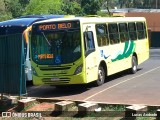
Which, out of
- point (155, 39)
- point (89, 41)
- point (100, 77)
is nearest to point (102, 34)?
point (89, 41)

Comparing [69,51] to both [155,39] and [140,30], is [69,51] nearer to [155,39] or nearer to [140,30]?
[140,30]

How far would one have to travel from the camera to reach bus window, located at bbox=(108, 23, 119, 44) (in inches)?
659

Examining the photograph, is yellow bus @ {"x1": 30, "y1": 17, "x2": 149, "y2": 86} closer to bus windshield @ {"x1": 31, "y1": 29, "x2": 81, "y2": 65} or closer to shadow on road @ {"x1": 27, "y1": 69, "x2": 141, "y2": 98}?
bus windshield @ {"x1": 31, "y1": 29, "x2": 81, "y2": 65}

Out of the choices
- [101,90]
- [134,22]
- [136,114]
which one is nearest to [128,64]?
[134,22]

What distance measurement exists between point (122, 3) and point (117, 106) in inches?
3297

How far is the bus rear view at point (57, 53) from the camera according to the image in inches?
545

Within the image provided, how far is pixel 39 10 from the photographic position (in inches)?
1971

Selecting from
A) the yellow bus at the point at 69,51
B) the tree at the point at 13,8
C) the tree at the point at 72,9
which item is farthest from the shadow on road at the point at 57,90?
the tree at the point at 13,8

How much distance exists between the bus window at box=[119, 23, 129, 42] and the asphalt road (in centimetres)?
174

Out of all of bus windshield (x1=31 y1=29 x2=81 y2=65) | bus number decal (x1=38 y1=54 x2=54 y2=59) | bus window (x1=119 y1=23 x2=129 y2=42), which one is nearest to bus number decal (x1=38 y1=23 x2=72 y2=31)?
bus windshield (x1=31 y1=29 x2=81 y2=65)

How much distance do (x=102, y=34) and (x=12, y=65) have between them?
473 centimetres

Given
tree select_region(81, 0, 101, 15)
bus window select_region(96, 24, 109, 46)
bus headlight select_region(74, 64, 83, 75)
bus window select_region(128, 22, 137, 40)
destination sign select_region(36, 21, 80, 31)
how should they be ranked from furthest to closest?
tree select_region(81, 0, 101, 15) → bus window select_region(128, 22, 137, 40) → bus window select_region(96, 24, 109, 46) → destination sign select_region(36, 21, 80, 31) → bus headlight select_region(74, 64, 83, 75)

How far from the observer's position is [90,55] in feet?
47.0

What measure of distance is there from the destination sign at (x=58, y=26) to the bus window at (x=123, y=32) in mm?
4373
